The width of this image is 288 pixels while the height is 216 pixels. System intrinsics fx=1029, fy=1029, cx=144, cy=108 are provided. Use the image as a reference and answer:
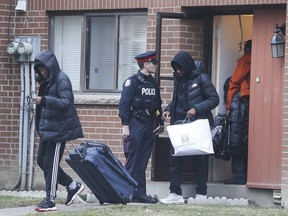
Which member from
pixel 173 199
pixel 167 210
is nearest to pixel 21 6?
pixel 173 199

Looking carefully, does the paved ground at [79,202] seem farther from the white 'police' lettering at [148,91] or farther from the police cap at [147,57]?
the police cap at [147,57]

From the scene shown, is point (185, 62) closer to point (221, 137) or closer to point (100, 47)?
point (221, 137)

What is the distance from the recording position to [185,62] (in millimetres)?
12695

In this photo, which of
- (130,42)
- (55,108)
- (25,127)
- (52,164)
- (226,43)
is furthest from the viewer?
(25,127)

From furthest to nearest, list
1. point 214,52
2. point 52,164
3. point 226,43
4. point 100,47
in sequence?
1. point 100,47
2. point 226,43
3. point 214,52
4. point 52,164

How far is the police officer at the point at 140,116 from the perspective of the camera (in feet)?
41.3

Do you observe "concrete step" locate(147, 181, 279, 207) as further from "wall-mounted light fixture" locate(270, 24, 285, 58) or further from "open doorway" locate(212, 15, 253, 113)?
"wall-mounted light fixture" locate(270, 24, 285, 58)

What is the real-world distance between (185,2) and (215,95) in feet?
5.11

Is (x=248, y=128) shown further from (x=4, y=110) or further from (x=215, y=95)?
(x=4, y=110)

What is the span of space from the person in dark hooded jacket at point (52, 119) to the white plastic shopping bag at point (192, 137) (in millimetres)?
1274

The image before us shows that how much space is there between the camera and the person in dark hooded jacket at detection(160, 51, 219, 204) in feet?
41.7

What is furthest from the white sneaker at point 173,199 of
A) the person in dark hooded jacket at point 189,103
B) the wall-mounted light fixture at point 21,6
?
the wall-mounted light fixture at point 21,6

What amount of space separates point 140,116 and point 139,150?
0.42 m

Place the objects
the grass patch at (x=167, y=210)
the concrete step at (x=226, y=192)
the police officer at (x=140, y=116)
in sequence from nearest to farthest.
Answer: the grass patch at (x=167, y=210)
the police officer at (x=140, y=116)
the concrete step at (x=226, y=192)
